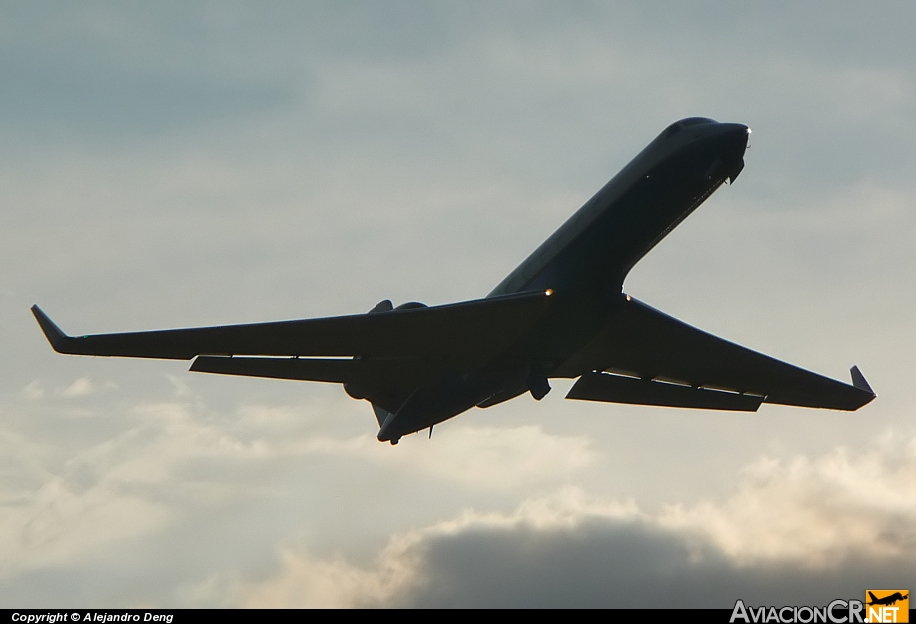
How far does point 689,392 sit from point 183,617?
2268cm

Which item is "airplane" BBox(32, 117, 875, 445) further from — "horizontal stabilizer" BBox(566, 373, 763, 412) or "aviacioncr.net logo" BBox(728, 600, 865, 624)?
"aviacioncr.net logo" BBox(728, 600, 865, 624)

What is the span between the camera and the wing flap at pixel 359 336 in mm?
29672

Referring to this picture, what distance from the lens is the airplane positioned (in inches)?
1159

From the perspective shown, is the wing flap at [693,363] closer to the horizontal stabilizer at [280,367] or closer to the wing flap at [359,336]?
the wing flap at [359,336]

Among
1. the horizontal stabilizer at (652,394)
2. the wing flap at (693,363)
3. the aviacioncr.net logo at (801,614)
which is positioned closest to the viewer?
the aviacioncr.net logo at (801,614)

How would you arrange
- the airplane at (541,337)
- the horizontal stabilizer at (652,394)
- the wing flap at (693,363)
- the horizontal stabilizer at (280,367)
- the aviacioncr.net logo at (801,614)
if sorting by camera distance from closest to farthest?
the aviacioncr.net logo at (801,614)
the airplane at (541,337)
the horizontal stabilizer at (280,367)
the wing flap at (693,363)
the horizontal stabilizer at (652,394)

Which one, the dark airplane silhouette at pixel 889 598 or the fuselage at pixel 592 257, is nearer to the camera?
the dark airplane silhouette at pixel 889 598

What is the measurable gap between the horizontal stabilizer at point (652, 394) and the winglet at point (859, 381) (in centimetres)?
404

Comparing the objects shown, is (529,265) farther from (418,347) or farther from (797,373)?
(797,373)

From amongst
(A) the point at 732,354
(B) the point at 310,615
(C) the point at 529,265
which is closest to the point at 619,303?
(C) the point at 529,265

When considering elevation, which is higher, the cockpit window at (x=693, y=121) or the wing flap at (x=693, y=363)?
the cockpit window at (x=693, y=121)

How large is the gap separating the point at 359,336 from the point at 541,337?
6011mm

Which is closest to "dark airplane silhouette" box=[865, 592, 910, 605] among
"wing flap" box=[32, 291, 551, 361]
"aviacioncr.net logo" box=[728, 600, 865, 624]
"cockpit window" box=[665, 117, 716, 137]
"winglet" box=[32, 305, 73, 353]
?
"aviacioncr.net logo" box=[728, 600, 865, 624]

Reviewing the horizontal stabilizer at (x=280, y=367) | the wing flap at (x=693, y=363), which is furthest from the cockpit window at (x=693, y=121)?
the horizontal stabilizer at (x=280, y=367)
